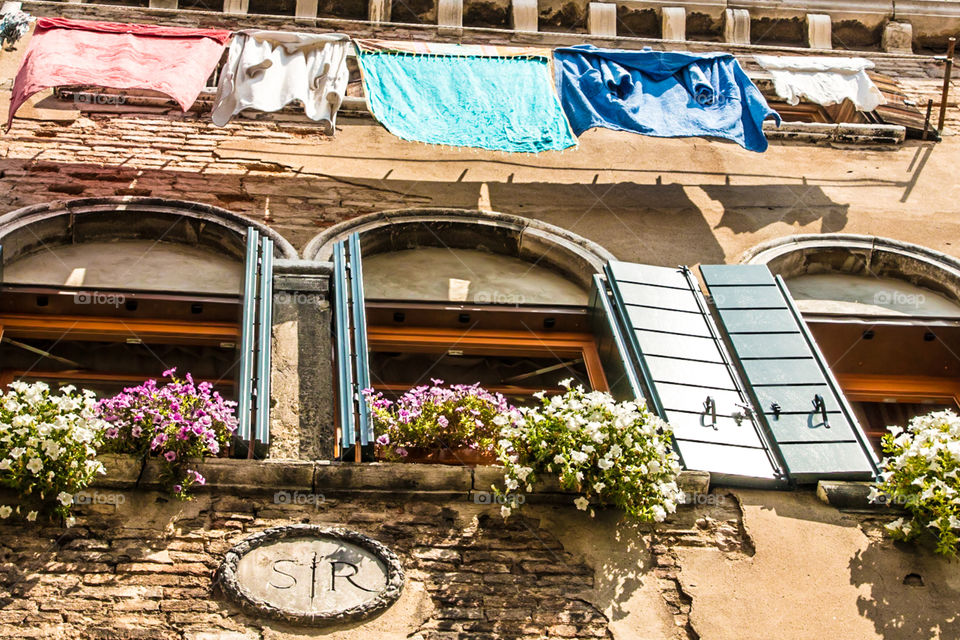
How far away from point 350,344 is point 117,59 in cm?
367

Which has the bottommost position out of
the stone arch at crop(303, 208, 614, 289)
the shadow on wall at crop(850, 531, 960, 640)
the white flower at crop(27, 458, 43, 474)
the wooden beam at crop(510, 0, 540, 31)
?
the shadow on wall at crop(850, 531, 960, 640)

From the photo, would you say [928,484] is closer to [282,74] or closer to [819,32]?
[282,74]

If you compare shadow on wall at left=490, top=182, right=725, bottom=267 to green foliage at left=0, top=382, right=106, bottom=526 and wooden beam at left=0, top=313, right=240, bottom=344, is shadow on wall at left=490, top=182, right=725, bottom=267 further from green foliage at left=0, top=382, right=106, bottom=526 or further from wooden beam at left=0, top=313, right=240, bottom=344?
green foliage at left=0, top=382, right=106, bottom=526

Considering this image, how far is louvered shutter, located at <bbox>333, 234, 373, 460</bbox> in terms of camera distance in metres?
7.62

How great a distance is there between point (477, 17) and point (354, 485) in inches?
283

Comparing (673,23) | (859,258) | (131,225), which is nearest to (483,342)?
(131,225)

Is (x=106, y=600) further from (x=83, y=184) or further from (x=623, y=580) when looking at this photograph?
(x=83, y=184)

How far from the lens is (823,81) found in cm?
1208

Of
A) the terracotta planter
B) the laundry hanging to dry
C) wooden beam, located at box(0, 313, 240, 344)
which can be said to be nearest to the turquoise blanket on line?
the laundry hanging to dry

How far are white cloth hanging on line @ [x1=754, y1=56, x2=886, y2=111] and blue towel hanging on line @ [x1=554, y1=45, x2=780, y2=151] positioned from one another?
0.95m

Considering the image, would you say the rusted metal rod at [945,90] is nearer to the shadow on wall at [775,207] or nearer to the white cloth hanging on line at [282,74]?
the shadow on wall at [775,207]

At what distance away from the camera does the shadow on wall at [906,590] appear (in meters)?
7.05

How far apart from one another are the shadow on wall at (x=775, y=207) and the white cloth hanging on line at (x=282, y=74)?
3.06 m

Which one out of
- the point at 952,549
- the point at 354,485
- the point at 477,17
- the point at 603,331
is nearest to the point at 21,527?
the point at 354,485
